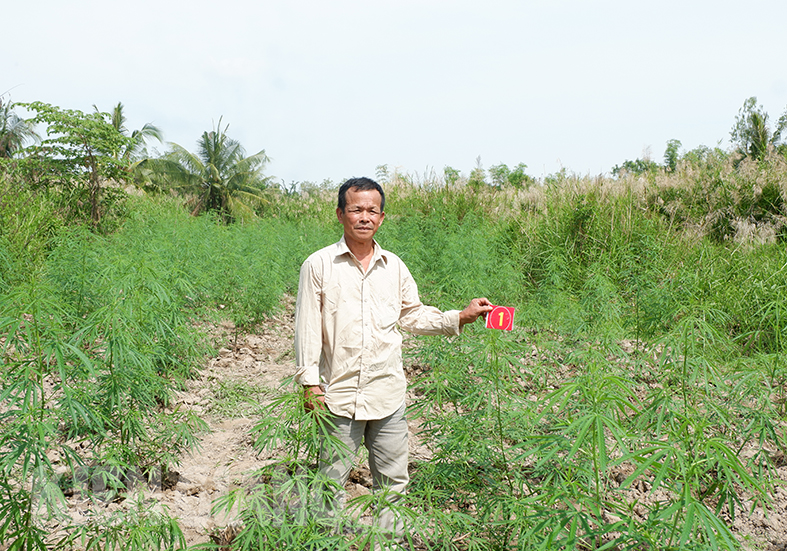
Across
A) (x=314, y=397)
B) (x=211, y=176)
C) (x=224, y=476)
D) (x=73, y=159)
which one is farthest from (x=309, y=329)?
(x=211, y=176)

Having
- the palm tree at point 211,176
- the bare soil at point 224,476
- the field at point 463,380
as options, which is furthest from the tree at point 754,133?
the palm tree at point 211,176

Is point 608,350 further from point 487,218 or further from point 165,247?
point 487,218

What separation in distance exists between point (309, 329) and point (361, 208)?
1.59 ft

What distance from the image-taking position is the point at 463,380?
239 cm

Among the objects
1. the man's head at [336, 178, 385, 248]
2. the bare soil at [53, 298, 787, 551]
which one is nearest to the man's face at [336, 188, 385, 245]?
the man's head at [336, 178, 385, 248]

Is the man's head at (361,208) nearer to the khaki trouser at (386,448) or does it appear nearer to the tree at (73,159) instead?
the khaki trouser at (386,448)

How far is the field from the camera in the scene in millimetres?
1553

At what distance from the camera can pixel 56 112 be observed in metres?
10.2

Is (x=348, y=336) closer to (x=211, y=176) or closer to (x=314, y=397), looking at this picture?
(x=314, y=397)

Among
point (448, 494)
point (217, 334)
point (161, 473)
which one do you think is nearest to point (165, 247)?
point (217, 334)

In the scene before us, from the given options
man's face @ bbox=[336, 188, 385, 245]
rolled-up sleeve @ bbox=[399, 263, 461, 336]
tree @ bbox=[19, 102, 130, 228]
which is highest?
tree @ bbox=[19, 102, 130, 228]

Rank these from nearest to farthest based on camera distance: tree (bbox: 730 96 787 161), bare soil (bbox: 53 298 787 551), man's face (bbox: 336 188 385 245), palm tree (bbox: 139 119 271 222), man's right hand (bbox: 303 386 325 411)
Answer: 1. man's right hand (bbox: 303 386 325 411)
2. man's face (bbox: 336 188 385 245)
3. bare soil (bbox: 53 298 787 551)
4. tree (bbox: 730 96 787 161)
5. palm tree (bbox: 139 119 271 222)

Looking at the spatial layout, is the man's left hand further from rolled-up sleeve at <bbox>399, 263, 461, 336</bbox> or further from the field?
the field

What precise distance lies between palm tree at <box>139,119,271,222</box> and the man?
18.2 meters
